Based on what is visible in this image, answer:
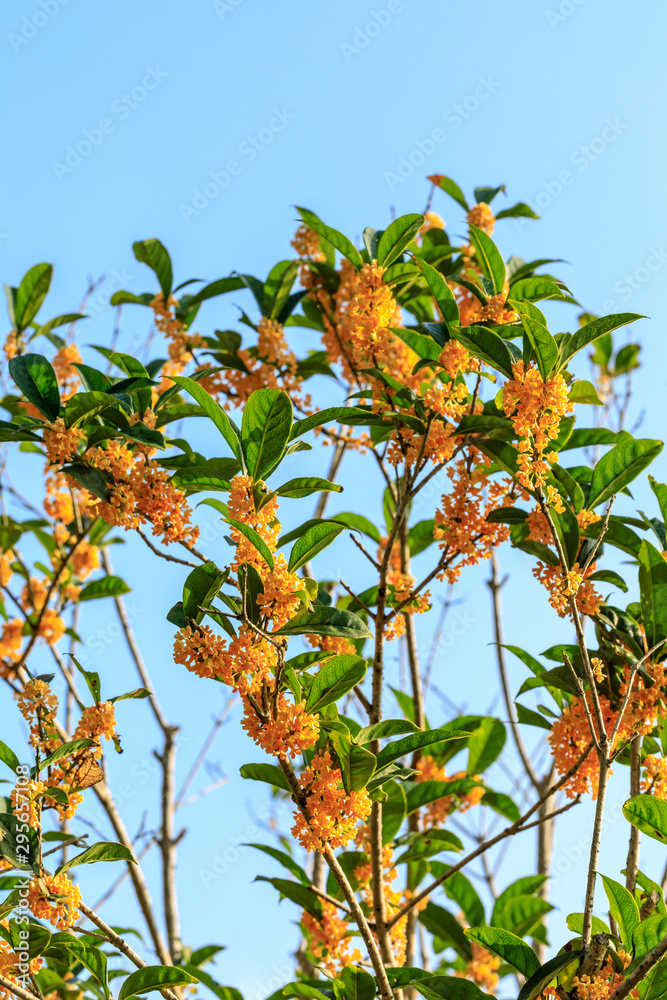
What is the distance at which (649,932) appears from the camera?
1.84 meters

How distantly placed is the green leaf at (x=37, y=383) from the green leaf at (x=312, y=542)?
30.9 inches

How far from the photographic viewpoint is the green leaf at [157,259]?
3.34 meters

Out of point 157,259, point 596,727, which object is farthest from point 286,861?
point 157,259

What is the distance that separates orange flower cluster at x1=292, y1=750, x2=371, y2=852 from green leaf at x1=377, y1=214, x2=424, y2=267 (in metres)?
1.53

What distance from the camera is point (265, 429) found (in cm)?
200

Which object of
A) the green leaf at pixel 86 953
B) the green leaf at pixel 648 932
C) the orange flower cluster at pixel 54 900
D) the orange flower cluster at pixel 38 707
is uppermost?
the orange flower cluster at pixel 38 707

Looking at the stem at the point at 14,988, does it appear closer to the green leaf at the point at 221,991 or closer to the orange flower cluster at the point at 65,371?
the green leaf at the point at 221,991

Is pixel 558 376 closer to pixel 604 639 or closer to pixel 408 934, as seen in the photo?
pixel 604 639

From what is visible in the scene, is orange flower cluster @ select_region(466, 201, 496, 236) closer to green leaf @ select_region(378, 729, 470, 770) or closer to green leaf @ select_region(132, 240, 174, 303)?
green leaf @ select_region(132, 240, 174, 303)

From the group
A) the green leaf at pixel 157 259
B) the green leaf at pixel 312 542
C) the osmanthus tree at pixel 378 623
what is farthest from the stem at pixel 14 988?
the green leaf at pixel 157 259

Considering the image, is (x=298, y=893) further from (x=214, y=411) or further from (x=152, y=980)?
(x=214, y=411)

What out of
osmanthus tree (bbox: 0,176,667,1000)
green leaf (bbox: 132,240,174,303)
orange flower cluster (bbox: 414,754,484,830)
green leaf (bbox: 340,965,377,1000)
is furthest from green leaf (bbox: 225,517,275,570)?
green leaf (bbox: 132,240,174,303)

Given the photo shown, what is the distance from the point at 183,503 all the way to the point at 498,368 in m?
0.91

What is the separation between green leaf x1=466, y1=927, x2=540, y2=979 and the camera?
73.3 inches
